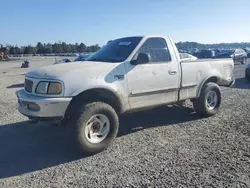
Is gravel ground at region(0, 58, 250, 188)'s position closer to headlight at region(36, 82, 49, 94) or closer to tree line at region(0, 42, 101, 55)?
headlight at region(36, 82, 49, 94)

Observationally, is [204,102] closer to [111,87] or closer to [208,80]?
[208,80]

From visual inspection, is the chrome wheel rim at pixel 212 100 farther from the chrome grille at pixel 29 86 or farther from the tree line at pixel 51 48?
the tree line at pixel 51 48

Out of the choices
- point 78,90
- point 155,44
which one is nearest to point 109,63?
point 78,90

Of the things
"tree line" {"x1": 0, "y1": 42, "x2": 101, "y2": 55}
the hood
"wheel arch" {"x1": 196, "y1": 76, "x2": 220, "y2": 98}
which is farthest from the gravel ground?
"tree line" {"x1": 0, "y1": 42, "x2": 101, "y2": 55}

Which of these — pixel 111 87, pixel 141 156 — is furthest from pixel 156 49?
pixel 141 156

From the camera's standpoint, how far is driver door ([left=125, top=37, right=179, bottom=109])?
495cm

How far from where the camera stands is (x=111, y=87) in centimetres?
455

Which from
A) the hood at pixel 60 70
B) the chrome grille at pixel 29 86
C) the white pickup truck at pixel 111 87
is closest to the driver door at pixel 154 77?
the white pickup truck at pixel 111 87

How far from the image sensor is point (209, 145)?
4668 millimetres

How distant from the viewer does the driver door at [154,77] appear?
495 cm

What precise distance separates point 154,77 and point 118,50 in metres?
0.95

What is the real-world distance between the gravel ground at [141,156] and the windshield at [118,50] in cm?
160

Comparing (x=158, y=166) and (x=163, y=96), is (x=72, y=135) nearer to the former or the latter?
(x=158, y=166)

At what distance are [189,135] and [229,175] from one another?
1.69m
